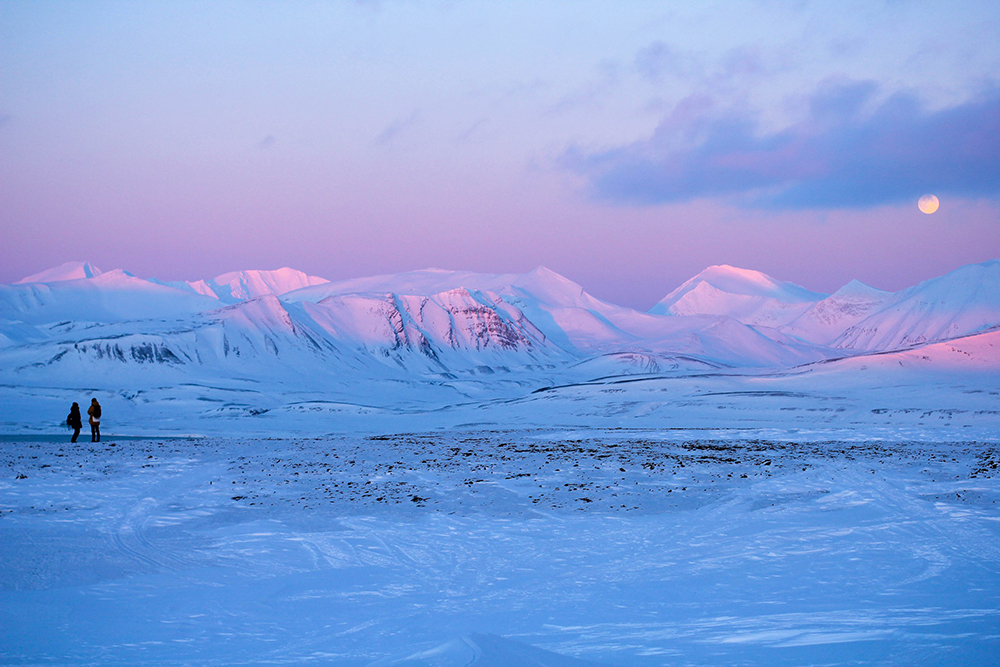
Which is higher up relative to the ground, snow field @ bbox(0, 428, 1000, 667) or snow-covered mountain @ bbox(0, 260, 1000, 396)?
snow-covered mountain @ bbox(0, 260, 1000, 396)

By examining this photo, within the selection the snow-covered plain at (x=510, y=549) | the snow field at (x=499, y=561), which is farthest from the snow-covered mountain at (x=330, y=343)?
the snow field at (x=499, y=561)

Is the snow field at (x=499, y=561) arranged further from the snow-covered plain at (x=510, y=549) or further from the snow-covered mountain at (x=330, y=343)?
the snow-covered mountain at (x=330, y=343)

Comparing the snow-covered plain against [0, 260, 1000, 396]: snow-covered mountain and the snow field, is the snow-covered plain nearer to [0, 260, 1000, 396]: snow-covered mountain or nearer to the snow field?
the snow field

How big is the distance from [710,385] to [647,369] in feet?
Result: 210

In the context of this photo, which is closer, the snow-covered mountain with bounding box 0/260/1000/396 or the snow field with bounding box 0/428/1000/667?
the snow field with bounding box 0/428/1000/667

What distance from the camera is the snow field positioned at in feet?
24.0

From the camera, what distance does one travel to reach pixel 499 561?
36.0 feet

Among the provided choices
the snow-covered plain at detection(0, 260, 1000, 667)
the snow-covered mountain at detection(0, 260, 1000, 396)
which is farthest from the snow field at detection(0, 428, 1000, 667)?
the snow-covered mountain at detection(0, 260, 1000, 396)

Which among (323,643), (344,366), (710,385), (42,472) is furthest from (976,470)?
(344,366)

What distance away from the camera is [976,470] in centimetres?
1802

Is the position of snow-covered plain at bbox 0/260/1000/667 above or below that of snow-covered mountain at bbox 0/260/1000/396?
below

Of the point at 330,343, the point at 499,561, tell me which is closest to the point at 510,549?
the point at 499,561

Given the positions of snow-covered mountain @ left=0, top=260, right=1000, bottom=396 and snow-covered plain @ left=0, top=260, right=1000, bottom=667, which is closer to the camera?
snow-covered plain @ left=0, top=260, right=1000, bottom=667

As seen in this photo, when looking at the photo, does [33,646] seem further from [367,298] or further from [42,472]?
[367,298]
